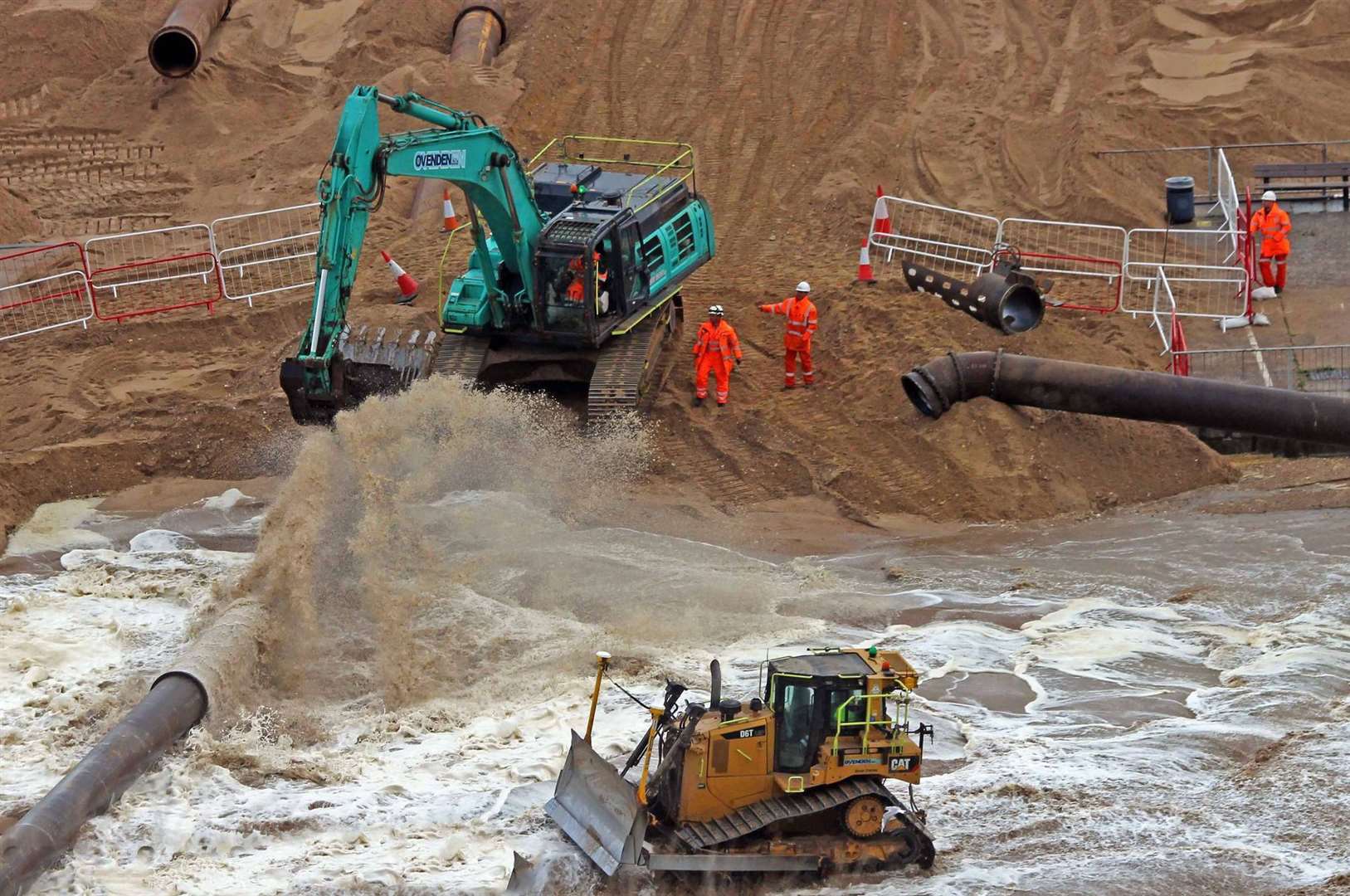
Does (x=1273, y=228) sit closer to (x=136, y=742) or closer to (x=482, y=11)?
(x=482, y=11)

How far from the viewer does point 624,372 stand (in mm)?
19734

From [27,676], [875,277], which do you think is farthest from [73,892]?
[875,277]

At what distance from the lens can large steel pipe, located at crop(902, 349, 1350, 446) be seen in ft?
62.8

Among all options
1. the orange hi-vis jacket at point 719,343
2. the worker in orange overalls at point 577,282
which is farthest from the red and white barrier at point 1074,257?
the worker in orange overalls at point 577,282

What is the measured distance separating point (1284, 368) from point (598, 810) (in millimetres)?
13162

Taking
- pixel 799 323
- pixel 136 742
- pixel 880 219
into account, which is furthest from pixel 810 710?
pixel 880 219

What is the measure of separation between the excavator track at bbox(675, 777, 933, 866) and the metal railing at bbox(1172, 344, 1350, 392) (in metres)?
11.2

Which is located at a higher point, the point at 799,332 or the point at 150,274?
the point at 150,274

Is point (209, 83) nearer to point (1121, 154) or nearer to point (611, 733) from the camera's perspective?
point (1121, 154)

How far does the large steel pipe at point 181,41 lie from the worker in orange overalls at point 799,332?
13.2m

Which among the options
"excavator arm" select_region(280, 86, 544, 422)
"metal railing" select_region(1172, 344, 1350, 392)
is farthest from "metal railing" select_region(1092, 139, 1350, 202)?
"excavator arm" select_region(280, 86, 544, 422)

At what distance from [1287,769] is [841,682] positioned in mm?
3981

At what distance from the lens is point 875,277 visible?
79.5 feet

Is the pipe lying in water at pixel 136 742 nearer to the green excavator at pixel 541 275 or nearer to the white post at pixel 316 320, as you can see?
the white post at pixel 316 320
